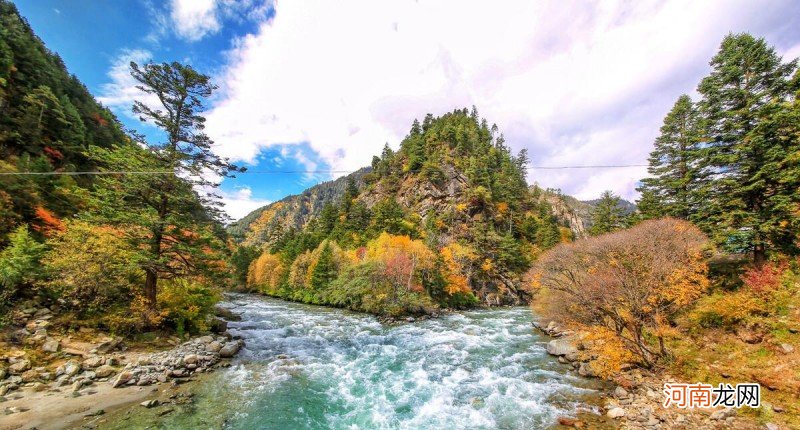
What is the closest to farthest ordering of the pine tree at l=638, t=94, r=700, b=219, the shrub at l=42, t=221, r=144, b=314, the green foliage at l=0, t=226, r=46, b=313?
the green foliage at l=0, t=226, r=46, b=313
the shrub at l=42, t=221, r=144, b=314
the pine tree at l=638, t=94, r=700, b=219

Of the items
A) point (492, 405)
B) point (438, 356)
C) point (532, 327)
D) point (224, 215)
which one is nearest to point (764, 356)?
point (492, 405)

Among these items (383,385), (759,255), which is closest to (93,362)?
(383,385)

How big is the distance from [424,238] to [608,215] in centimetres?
2663

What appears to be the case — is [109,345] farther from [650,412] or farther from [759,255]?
[759,255]

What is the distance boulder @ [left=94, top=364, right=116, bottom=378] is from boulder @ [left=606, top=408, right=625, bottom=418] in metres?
18.6

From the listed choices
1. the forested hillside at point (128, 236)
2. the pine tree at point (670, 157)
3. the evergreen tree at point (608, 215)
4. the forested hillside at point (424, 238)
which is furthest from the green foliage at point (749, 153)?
the forested hillside at point (128, 236)

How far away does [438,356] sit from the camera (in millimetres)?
17141

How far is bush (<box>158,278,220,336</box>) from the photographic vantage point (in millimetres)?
15102

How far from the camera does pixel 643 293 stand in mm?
13094

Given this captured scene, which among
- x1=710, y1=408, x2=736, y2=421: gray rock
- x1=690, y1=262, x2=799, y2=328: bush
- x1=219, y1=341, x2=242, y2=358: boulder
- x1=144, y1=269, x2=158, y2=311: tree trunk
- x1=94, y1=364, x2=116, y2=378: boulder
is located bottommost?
x1=219, y1=341, x2=242, y2=358: boulder

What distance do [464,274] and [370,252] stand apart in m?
16.3

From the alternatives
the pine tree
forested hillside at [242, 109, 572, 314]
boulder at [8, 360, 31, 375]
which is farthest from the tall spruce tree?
boulder at [8, 360, 31, 375]

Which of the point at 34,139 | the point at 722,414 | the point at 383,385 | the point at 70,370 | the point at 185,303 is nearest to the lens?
the point at 722,414

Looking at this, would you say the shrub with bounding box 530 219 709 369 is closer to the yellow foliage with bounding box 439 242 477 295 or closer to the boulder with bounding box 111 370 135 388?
the boulder with bounding box 111 370 135 388
